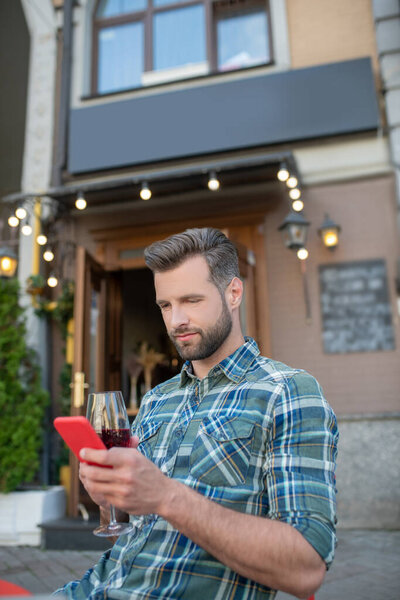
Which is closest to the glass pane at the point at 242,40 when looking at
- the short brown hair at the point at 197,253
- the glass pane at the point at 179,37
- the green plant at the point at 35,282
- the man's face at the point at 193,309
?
the glass pane at the point at 179,37

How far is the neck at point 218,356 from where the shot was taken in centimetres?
156

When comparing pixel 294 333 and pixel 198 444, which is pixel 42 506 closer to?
pixel 294 333

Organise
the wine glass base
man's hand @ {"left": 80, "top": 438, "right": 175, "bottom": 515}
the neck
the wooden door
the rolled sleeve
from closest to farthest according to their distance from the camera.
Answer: man's hand @ {"left": 80, "top": 438, "right": 175, "bottom": 515} → the rolled sleeve → the wine glass base → the neck → the wooden door

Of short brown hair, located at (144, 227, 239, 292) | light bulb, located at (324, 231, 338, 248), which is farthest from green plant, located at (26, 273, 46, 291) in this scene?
short brown hair, located at (144, 227, 239, 292)

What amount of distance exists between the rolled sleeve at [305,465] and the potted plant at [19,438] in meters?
4.26

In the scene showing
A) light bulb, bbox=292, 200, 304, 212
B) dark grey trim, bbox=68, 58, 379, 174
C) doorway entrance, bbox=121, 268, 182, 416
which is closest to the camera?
light bulb, bbox=292, 200, 304, 212

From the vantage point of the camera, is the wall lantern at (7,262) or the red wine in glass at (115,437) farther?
the wall lantern at (7,262)

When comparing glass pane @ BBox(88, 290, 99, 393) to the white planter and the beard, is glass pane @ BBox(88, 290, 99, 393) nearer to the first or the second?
the white planter

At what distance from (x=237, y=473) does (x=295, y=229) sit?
13.2 feet

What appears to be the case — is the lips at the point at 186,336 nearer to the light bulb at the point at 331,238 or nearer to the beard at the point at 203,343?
the beard at the point at 203,343

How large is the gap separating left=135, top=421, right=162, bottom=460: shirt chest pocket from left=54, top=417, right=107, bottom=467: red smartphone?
51 cm

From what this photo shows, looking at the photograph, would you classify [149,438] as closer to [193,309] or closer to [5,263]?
[193,309]

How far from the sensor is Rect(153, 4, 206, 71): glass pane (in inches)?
250

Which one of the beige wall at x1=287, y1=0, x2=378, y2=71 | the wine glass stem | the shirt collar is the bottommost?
the wine glass stem
